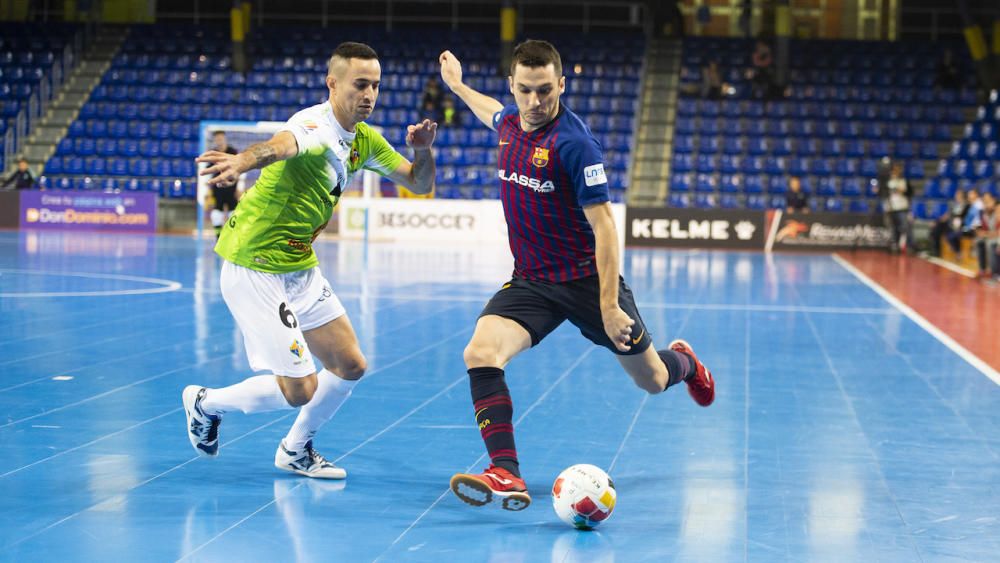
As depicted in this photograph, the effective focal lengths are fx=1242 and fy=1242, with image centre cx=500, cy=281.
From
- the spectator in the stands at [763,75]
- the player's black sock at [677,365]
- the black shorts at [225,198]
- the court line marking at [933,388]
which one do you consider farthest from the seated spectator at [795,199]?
the player's black sock at [677,365]

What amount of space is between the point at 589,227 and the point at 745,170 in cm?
2725

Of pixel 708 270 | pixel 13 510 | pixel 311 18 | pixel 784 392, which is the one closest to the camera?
pixel 13 510

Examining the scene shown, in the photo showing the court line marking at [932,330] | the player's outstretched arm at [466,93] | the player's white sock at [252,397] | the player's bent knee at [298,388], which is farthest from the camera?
the court line marking at [932,330]

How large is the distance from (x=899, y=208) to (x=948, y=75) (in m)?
8.11

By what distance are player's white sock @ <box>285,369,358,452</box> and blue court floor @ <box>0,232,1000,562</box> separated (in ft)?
0.63

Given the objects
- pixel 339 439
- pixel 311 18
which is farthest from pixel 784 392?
pixel 311 18

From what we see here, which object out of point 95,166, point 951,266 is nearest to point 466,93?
point 951,266

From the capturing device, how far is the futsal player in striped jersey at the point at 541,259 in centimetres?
532

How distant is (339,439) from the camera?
22.9 feet

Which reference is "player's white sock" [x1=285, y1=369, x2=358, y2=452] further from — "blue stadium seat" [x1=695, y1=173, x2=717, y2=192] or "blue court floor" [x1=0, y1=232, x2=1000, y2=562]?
"blue stadium seat" [x1=695, y1=173, x2=717, y2=192]

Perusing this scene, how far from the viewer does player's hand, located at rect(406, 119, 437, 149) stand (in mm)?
6012

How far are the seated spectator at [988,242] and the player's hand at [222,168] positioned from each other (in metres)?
17.7

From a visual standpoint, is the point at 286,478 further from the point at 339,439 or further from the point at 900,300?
the point at 900,300

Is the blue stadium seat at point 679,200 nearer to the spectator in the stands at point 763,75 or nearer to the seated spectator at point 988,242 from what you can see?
the spectator in the stands at point 763,75
